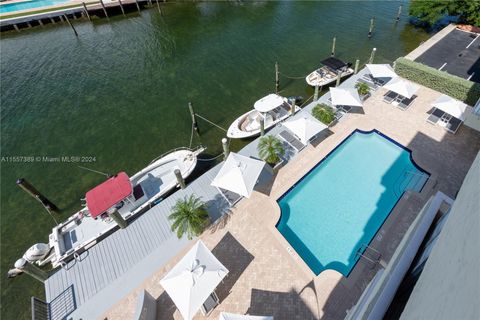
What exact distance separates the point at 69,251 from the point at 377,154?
22347 mm

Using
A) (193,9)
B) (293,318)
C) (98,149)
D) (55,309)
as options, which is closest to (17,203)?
(98,149)

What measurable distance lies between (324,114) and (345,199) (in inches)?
297

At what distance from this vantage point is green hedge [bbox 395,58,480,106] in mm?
20172

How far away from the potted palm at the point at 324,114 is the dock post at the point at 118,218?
16.5 metres

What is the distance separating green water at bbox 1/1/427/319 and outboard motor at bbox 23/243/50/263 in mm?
1799

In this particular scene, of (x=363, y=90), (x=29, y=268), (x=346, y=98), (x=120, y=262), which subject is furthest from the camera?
(x=363, y=90)

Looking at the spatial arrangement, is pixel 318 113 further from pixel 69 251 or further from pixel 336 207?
pixel 69 251

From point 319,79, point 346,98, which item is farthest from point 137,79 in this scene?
point 346,98

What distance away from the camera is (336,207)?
15.4 m

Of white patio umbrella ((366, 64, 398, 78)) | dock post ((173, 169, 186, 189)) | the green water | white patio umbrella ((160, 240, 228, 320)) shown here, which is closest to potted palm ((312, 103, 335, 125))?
the green water

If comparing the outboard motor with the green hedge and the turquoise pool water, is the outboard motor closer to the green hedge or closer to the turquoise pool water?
the green hedge

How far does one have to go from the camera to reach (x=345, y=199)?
620 inches

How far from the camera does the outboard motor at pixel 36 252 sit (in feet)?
46.1

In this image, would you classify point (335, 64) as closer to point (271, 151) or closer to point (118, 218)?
point (271, 151)
